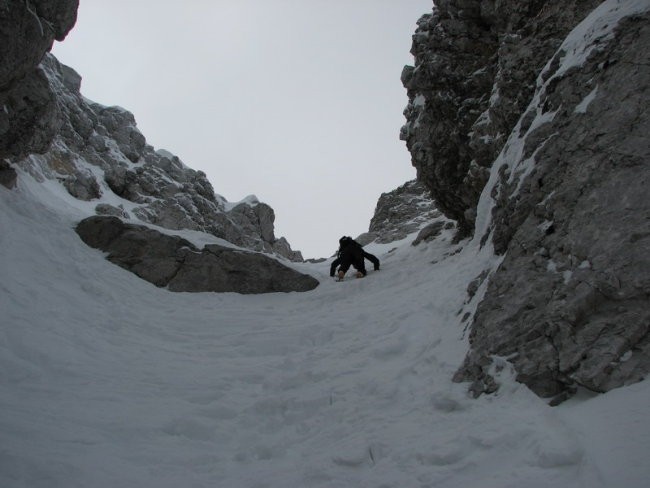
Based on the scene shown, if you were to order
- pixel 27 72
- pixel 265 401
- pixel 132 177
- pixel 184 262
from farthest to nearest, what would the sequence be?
pixel 132 177, pixel 184 262, pixel 27 72, pixel 265 401

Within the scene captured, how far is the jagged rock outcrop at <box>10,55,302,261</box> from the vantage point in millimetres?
48844

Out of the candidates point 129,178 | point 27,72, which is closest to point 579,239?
point 27,72

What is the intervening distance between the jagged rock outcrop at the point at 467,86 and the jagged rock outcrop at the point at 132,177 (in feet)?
121

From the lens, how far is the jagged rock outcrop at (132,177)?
48.8 m

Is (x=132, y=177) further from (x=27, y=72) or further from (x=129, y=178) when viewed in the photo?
(x=27, y=72)

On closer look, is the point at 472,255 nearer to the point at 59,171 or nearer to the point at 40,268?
the point at 40,268

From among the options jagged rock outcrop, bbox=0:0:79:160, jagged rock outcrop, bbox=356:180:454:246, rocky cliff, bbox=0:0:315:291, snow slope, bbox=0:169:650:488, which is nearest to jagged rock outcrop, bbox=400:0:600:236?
snow slope, bbox=0:169:650:488

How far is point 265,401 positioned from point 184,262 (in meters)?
9.07

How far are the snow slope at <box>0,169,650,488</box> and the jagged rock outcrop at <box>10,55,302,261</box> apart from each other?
128 feet

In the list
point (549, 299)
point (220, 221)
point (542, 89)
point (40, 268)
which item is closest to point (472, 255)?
point (542, 89)

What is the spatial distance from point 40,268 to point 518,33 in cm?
1349

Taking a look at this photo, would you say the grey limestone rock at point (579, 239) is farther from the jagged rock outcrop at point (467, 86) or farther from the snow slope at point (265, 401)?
the jagged rock outcrop at point (467, 86)

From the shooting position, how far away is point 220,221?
55156 millimetres

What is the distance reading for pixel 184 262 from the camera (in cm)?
1480
